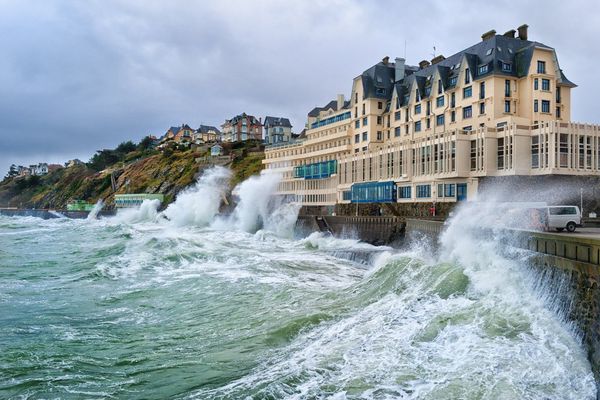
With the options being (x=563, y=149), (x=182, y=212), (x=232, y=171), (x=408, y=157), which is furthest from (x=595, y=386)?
(x=232, y=171)

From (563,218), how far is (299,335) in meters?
14.8

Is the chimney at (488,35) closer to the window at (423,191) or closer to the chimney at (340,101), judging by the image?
the window at (423,191)

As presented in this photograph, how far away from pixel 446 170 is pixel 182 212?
164 feet

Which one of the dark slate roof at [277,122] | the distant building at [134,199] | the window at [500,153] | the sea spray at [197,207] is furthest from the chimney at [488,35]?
the dark slate roof at [277,122]

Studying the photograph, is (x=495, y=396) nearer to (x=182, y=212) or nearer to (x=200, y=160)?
(x=182, y=212)

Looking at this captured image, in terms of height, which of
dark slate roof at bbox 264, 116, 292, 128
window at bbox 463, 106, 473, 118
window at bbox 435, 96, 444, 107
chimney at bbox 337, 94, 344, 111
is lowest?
window at bbox 463, 106, 473, 118

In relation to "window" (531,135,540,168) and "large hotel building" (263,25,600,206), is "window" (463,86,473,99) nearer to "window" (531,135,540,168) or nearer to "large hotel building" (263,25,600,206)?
"large hotel building" (263,25,600,206)

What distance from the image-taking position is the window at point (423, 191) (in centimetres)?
4659

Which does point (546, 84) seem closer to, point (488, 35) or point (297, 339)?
point (488, 35)

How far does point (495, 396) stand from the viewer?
9.07m

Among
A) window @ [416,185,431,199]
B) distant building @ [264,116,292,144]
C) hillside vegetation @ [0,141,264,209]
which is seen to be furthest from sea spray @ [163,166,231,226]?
distant building @ [264,116,292,144]

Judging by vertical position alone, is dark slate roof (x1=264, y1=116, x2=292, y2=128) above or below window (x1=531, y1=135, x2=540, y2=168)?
above

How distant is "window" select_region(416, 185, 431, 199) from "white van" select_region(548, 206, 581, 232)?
79.2 feet

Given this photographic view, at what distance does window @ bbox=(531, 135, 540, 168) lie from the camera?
38.3 m
